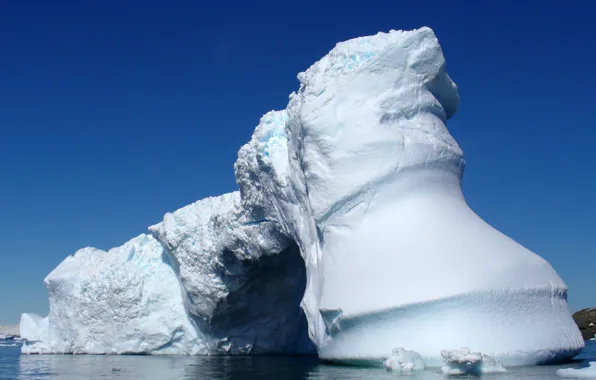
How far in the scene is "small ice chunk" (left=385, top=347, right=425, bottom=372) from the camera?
31.1 feet

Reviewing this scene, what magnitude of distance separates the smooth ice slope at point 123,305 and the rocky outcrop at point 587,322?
26938 millimetres

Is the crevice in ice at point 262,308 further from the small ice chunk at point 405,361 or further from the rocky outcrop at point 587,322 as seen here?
the rocky outcrop at point 587,322

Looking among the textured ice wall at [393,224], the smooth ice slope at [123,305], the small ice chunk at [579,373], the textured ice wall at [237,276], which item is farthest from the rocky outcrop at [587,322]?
the small ice chunk at [579,373]

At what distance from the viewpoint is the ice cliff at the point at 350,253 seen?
32.8 feet

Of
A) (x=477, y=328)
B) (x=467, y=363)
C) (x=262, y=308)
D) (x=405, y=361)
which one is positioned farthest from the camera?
(x=262, y=308)

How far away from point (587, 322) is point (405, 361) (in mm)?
33117

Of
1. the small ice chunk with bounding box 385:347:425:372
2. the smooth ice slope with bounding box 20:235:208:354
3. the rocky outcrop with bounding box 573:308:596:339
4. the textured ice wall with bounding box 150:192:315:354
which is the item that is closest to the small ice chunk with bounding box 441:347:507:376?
the small ice chunk with bounding box 385:347:425:372

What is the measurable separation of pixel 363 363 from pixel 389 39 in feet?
21.8

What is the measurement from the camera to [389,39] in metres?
13.4

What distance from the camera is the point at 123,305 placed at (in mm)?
20328

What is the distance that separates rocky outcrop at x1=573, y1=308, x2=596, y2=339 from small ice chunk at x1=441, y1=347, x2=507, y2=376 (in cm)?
3198

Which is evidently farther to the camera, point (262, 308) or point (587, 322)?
point (587, 322)

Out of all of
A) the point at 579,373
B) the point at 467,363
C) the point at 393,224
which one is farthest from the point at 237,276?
the point at 579,373

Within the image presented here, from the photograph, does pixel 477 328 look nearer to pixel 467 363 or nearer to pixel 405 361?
pixel 467 363
